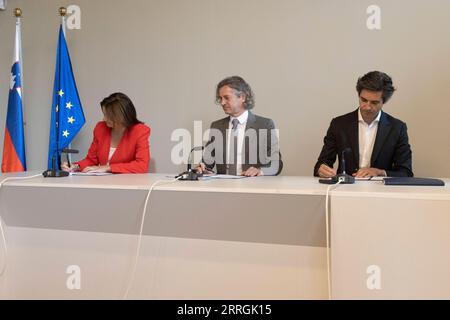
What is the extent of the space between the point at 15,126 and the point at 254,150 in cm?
207

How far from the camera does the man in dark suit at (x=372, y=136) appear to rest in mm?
2268

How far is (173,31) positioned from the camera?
11.2ft

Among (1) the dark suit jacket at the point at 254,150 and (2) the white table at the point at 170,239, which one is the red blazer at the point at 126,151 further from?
(2) the white table at the point at 170,239

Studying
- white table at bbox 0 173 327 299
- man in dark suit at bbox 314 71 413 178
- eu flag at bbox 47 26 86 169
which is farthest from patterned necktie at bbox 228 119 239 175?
eu flag at bbox 47 26 86 169

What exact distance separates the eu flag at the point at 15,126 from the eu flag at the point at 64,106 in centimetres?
25

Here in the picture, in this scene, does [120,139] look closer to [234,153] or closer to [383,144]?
[234,153]

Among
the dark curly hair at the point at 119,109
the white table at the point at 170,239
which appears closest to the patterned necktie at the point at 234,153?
the dark curly hair at the point at 119,109

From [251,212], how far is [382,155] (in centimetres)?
111

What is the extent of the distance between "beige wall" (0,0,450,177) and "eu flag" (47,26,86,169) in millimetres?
209

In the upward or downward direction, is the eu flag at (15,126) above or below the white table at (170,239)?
above

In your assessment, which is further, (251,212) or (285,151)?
(285,151)

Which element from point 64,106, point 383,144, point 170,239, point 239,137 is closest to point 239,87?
point 239,137

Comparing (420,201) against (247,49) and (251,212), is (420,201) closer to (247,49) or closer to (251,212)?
(251,212)

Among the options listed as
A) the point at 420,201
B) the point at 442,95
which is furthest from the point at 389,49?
the point at 420,201
